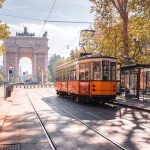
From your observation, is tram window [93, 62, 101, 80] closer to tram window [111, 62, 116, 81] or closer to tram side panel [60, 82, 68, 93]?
tram window [111, 62, 116, 81]

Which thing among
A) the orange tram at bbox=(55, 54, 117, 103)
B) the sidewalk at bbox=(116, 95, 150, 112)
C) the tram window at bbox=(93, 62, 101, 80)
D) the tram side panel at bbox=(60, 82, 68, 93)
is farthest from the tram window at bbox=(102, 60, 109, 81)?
the tram side panel at bbox=(60, 82, 68, 93)

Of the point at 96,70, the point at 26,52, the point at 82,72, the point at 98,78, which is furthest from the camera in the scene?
the point at 26,52

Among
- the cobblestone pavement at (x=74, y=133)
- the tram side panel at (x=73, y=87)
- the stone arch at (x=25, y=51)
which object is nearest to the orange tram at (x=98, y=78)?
the tram side panel at (x=73, y=87)

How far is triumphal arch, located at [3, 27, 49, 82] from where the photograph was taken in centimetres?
12644

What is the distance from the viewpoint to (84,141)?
12102 mm

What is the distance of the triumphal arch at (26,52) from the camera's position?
126 m

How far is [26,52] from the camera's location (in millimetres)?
130750

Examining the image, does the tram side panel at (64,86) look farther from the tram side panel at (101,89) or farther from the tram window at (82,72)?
the tram side panel at (101,89)

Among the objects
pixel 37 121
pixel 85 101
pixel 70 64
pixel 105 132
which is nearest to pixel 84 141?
pixel 105 132

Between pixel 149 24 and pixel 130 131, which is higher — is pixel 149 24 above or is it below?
above

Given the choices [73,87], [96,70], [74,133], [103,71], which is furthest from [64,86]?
[74,133]

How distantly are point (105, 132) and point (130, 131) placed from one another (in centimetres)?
93

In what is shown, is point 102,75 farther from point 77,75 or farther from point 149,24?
point 149,24

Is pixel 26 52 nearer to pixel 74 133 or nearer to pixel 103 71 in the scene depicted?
pixel 103 71
